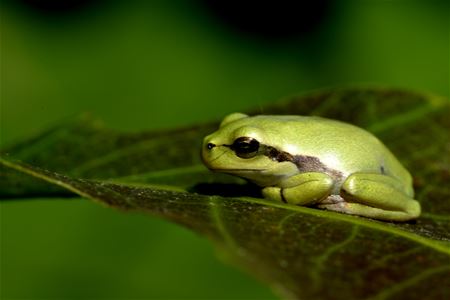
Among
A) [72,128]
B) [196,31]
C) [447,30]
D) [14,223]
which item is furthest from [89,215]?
[447,30]

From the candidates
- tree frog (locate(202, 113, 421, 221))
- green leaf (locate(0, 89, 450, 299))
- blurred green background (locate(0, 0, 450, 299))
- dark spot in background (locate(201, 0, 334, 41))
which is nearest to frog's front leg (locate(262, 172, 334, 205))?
tree frog (locate(202, 113, 421, 221))

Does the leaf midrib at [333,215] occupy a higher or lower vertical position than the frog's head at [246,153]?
lower

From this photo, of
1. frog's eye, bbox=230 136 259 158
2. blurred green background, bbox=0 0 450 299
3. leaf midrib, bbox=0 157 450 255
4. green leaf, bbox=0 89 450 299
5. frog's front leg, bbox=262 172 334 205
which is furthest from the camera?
blurred green background, bbox=0 0 450 299

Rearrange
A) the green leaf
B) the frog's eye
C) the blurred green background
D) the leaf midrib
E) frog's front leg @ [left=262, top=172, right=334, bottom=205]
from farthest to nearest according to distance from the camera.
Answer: the blurred green background → the frog's eye → frog's front leg @ [left=262, top=172, right=334, bottom=205] → the leaf midrib → the green leaf

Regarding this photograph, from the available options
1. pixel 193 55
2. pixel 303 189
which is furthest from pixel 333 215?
pixel 193 55

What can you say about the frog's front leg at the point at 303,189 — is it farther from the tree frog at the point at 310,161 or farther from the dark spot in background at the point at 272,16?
the dark spot in background at the point at 272,16

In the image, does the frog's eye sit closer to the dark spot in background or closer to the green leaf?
the green leaf

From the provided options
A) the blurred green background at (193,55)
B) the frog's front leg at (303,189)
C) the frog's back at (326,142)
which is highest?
the blurred green background at (193,55)

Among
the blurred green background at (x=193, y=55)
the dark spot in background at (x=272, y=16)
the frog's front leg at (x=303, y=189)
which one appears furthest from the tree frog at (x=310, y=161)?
the dark spot in background at (x=272, y=16)
